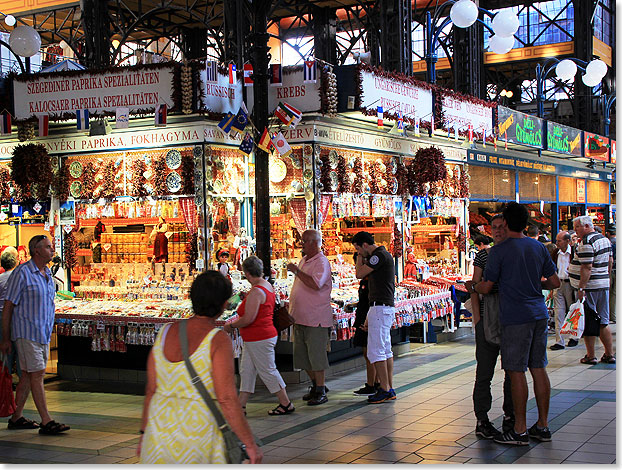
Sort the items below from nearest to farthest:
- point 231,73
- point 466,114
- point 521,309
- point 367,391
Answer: point 521,309
point 367,391
point 231,73
point 466,114

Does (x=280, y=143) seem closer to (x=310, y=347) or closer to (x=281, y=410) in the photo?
(x=310, y=347)

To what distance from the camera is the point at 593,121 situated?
2795 centimetres

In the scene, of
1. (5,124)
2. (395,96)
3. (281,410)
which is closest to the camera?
(281,410)

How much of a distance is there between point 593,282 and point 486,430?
160 inches

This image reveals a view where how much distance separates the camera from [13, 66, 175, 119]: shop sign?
33.2 feet

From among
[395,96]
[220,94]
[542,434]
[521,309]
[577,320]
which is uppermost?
[395,96]

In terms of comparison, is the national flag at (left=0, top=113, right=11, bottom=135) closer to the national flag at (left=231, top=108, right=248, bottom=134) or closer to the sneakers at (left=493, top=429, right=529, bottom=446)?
the national flag at (left=231, top=108, right=248, bottom=134)

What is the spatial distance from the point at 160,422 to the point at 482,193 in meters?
14.7

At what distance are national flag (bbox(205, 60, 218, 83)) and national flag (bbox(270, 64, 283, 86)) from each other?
709 millimetres

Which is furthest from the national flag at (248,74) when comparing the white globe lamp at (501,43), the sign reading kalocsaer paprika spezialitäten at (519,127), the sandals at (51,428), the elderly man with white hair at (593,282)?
the sign reading kalocsaer paprika spezialitäten at (519,127)

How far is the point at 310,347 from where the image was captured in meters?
8.06

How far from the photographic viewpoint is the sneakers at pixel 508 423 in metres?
6.36

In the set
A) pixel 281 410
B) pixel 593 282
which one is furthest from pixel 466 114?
pixel 281 410

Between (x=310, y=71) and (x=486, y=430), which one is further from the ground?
(x=310, y=71)
